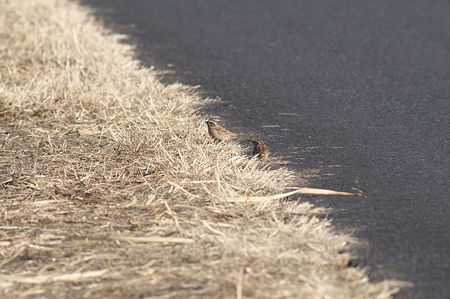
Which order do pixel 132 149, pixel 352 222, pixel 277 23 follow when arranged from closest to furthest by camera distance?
1. pixel 352 222
2. pixel 132 149
3. pixel 277 23

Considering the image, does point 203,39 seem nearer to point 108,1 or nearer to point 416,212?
point 108,1

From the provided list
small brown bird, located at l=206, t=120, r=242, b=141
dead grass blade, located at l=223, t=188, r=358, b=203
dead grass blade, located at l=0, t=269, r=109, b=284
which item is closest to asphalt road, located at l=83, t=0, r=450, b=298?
dead grass blade, located at l=223, t=188, r=358, b=203

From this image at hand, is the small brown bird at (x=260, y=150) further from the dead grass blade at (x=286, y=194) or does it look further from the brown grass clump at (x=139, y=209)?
the dead grass blade at (x=286, y=194)

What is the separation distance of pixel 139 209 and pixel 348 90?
318 cm

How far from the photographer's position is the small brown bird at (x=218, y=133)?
6.29 m

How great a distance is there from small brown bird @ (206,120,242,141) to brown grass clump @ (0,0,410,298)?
0.07 meters

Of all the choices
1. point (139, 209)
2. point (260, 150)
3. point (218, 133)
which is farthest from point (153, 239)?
point (218, 133)

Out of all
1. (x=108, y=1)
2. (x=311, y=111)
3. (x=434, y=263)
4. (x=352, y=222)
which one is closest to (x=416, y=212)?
(x=352, y=222)

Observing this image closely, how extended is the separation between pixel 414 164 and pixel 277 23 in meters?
5.30

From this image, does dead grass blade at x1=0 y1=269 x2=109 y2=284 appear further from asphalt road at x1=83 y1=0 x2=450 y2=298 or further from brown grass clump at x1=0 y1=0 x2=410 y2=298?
asphalt road at x1=83 y1=0 x2=450 y2=298

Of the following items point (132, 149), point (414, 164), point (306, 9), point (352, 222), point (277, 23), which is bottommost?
point (352, 222)

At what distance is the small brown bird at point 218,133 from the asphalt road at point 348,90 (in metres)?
0.26

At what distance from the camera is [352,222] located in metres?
4.87

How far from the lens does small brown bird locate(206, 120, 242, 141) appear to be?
629 centimetres
